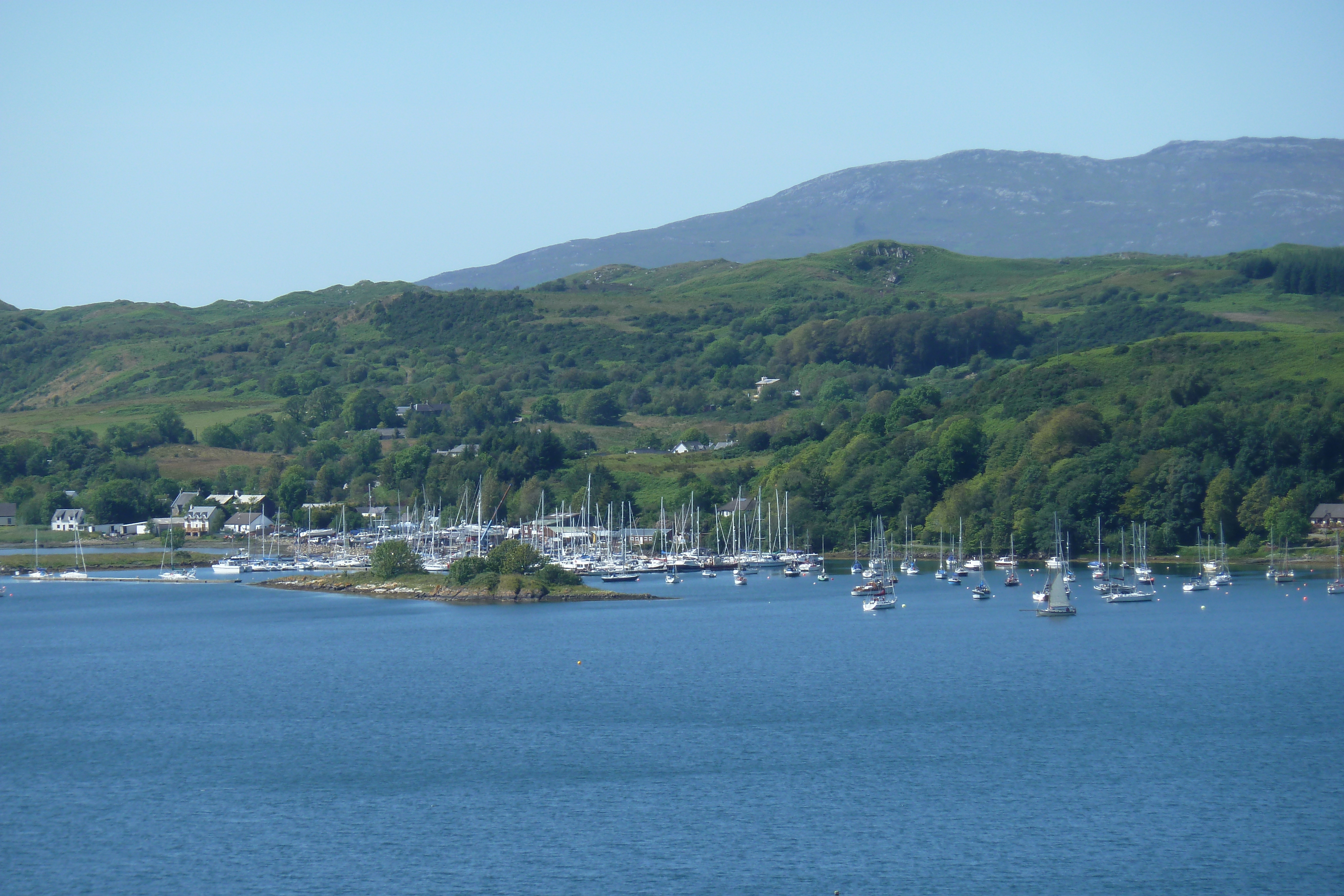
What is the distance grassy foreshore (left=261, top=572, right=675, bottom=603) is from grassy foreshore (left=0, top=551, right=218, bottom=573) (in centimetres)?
2192

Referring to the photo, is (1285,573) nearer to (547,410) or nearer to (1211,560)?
(1211,560)

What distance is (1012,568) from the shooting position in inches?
3236

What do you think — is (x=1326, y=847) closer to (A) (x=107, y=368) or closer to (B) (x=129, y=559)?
(B) (x=129, y=559)

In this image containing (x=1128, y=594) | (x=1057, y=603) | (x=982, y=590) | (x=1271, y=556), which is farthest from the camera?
(x=1271, y=556)

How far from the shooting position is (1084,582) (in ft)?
248

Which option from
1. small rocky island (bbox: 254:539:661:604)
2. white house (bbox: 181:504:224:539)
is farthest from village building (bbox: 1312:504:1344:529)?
white house (bbox: 181:504:224:539)

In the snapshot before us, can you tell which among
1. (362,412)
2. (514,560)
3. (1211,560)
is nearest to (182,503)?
(362,412)

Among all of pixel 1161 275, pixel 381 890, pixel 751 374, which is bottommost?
pixel 381 890

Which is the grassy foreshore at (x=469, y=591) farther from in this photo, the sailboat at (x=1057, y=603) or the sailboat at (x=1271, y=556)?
the sailboat at (x=1271, y=556)

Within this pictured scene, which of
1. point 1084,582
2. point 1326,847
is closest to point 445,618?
point 1084,582

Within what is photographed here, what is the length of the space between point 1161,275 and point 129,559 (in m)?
128

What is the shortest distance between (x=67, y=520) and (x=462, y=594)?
57818 millimetres

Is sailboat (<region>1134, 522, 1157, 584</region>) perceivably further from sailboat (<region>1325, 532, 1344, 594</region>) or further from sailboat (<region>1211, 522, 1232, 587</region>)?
sailboat (<region>1325, 532, 1344, 594</region>)

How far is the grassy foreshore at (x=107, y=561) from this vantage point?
9212 cm
